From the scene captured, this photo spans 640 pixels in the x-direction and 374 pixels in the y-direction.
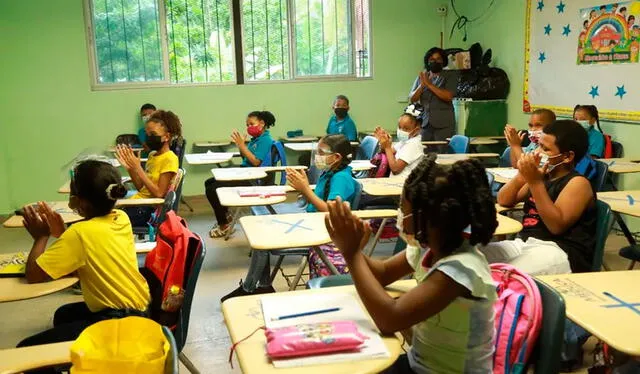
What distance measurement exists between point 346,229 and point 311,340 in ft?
0.95

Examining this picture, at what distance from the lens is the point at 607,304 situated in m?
1.65

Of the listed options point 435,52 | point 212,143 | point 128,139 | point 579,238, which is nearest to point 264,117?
point 212,143

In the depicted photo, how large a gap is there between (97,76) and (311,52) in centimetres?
256

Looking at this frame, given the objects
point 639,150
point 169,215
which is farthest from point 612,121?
point 169,215

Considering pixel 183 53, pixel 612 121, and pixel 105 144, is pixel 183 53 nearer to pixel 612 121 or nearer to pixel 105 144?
pixel 105 144

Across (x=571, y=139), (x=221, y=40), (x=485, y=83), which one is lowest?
(x=571, y=139)

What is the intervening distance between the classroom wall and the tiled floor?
1332 mm

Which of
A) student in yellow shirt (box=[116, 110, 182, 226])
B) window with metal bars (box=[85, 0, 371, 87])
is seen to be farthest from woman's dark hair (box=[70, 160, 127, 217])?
window with metal bars (box=[85, 0, 371, 87])

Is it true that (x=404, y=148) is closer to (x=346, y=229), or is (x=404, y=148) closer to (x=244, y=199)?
(x=244, y=199)

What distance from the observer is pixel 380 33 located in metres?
7.36

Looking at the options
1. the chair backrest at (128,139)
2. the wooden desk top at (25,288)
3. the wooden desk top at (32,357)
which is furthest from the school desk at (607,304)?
the chair backrest at (128,139)

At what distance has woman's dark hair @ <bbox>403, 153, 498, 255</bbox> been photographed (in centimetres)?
141

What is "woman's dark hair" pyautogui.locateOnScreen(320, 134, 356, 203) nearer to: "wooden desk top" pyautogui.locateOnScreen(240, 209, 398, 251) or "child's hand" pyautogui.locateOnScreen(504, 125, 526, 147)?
"wooden desk top" pyautogui.locateOnScreen(240, 209, 398, 251)

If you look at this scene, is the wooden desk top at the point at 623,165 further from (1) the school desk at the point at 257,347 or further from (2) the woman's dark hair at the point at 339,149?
(1) the school desk at the point at 257,347
